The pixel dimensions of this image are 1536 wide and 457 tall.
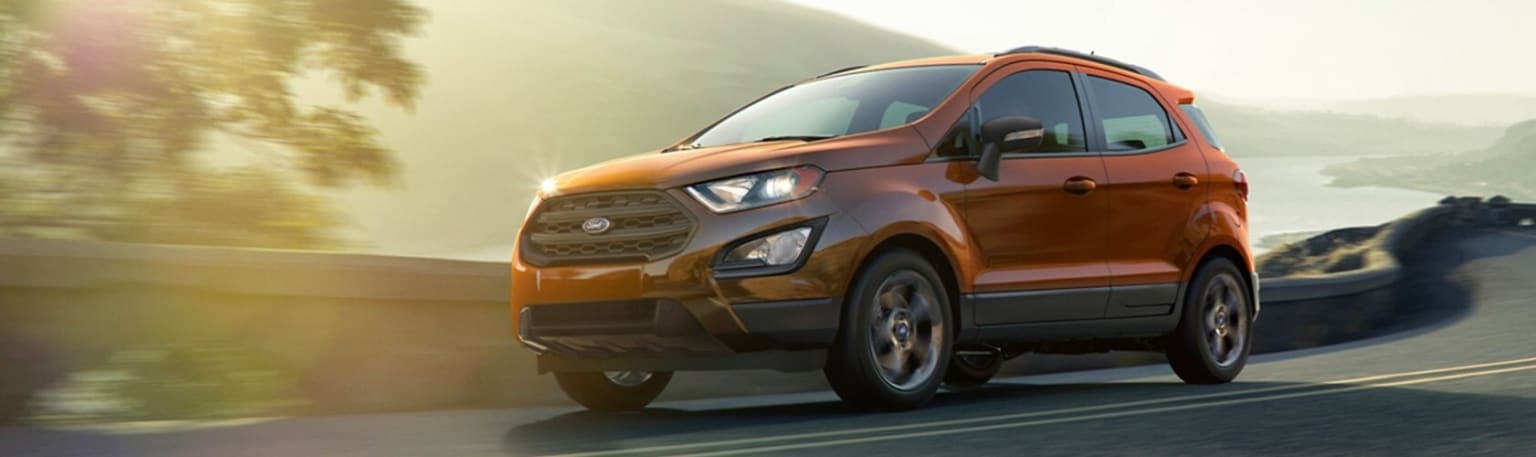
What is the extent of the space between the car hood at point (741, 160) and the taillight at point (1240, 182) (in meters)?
3.00

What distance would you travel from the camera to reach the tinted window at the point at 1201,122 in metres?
10.9

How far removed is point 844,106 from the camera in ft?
30.4

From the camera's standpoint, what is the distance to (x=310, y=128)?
15.8m

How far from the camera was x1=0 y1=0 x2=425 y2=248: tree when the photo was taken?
14.6 m

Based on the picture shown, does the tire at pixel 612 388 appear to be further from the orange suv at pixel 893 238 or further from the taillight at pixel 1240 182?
the taillight at pixel 1240 182

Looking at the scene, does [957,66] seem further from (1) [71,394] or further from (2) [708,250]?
(1) [71,394]

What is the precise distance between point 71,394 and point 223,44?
7618 mm

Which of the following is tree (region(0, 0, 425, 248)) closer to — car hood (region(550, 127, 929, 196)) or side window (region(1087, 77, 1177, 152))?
car hood (region(550, 127, 929, 196))

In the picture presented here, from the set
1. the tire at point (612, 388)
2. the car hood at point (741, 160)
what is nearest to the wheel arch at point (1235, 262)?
the car hood at point (741, 160)

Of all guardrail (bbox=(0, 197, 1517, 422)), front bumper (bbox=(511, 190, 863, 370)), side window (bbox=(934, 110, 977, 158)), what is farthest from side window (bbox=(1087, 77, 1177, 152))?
guardrail (bbox=(0, 197, 1517, 422))

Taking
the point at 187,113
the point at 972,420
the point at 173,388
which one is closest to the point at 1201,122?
the point at 972,420

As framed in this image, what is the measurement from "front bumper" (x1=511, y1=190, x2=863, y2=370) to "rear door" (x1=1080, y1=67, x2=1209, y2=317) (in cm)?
219

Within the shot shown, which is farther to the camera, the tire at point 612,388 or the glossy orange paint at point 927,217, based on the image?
the tire at point 612,388

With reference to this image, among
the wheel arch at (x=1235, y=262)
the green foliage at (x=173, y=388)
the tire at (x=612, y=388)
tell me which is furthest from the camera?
the wheel arch at (x=1235, y=262)
